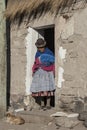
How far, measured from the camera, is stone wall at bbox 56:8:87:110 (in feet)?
33.9

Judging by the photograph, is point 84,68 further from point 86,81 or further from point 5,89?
point 5,89

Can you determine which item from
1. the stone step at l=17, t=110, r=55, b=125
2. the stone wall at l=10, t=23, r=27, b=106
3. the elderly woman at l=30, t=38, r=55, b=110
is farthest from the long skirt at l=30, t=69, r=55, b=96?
the stone wall at l=10, t=23, r=27, b=106

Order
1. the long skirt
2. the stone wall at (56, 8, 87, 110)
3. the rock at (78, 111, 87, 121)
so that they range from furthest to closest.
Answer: the long skirt, the stone wall at (56, 8, 87, 110), the rock at (78, 111, 87, 121)

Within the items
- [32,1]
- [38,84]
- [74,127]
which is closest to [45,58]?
[38,84]

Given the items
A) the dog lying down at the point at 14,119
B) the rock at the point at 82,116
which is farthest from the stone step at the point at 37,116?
the rock at the point at 82,116

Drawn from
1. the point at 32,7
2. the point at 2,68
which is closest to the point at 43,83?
the point at 2,68

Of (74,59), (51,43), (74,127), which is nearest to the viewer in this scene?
(74,127)

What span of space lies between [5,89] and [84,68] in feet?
7.75

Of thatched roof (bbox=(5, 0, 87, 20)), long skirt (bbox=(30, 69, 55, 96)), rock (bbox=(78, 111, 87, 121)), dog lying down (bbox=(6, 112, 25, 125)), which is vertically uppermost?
thatched roof (bbox=(5, 0, 87, 20))

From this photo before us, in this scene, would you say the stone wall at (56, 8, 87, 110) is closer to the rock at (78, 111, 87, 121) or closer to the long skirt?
the long skirt

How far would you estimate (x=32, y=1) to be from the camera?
37.8 feet

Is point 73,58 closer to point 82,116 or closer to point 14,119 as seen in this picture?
point 82,116

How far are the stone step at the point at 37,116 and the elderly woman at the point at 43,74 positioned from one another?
1.25 feet

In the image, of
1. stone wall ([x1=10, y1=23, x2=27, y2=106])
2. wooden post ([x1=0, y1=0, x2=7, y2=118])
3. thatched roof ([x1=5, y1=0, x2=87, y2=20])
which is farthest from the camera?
stone wall ([x1=10, y1=23, x2=27, y2=106])
